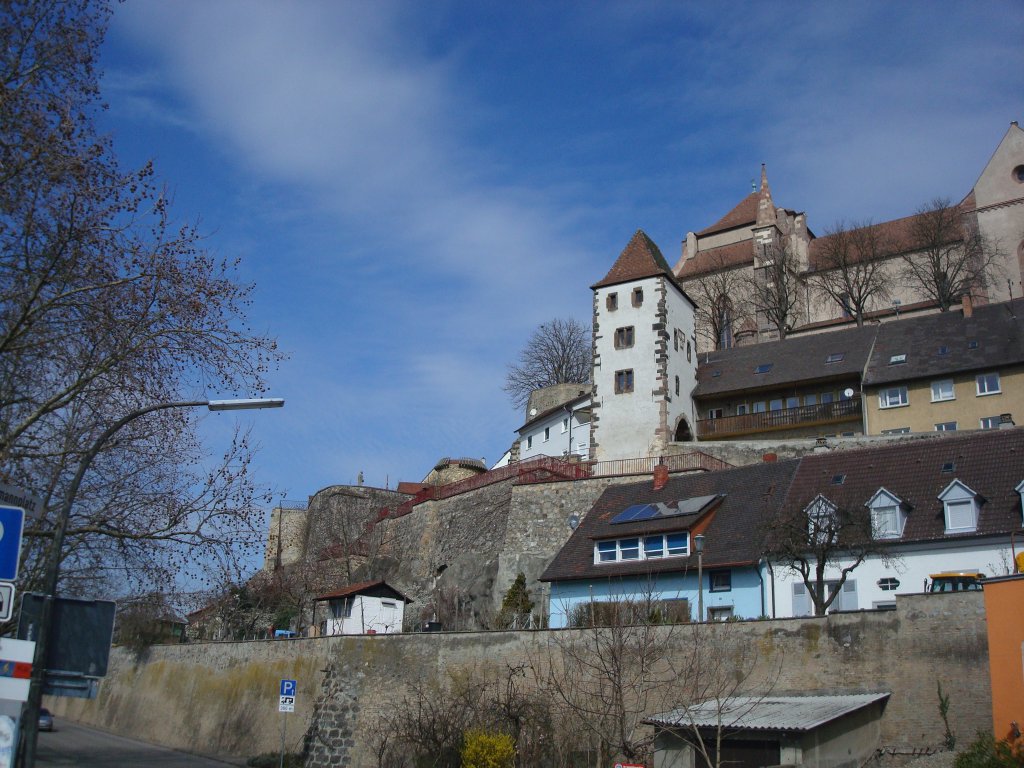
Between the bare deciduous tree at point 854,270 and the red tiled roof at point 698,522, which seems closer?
the red tiled roof at point 698,522

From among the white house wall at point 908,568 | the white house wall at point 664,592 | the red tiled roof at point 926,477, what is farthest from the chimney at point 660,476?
the white house wall at point 908,568

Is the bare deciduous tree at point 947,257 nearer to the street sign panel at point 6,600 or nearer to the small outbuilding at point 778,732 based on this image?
the small outbuilding at point 778,732

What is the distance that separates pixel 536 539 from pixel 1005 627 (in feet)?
73.8

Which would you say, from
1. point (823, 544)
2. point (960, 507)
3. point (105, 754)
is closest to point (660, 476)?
point (823, 544)

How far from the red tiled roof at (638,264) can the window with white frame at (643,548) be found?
2067cm

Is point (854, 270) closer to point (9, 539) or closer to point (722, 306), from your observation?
point (722, 306)

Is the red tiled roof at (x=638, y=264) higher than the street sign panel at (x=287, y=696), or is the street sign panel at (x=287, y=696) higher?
the red tiled roof at (x=638, y=264)

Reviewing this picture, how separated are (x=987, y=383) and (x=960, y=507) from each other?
16.9 metres

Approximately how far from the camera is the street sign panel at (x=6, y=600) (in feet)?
22.2

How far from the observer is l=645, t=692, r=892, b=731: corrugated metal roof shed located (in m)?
18.9

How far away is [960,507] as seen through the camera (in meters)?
27.3

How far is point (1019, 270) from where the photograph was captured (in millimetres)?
60375

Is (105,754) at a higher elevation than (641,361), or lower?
lower

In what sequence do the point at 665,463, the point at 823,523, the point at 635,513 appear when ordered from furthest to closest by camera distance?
the point at 665,463, the point at 635,513, the point at 823,523
